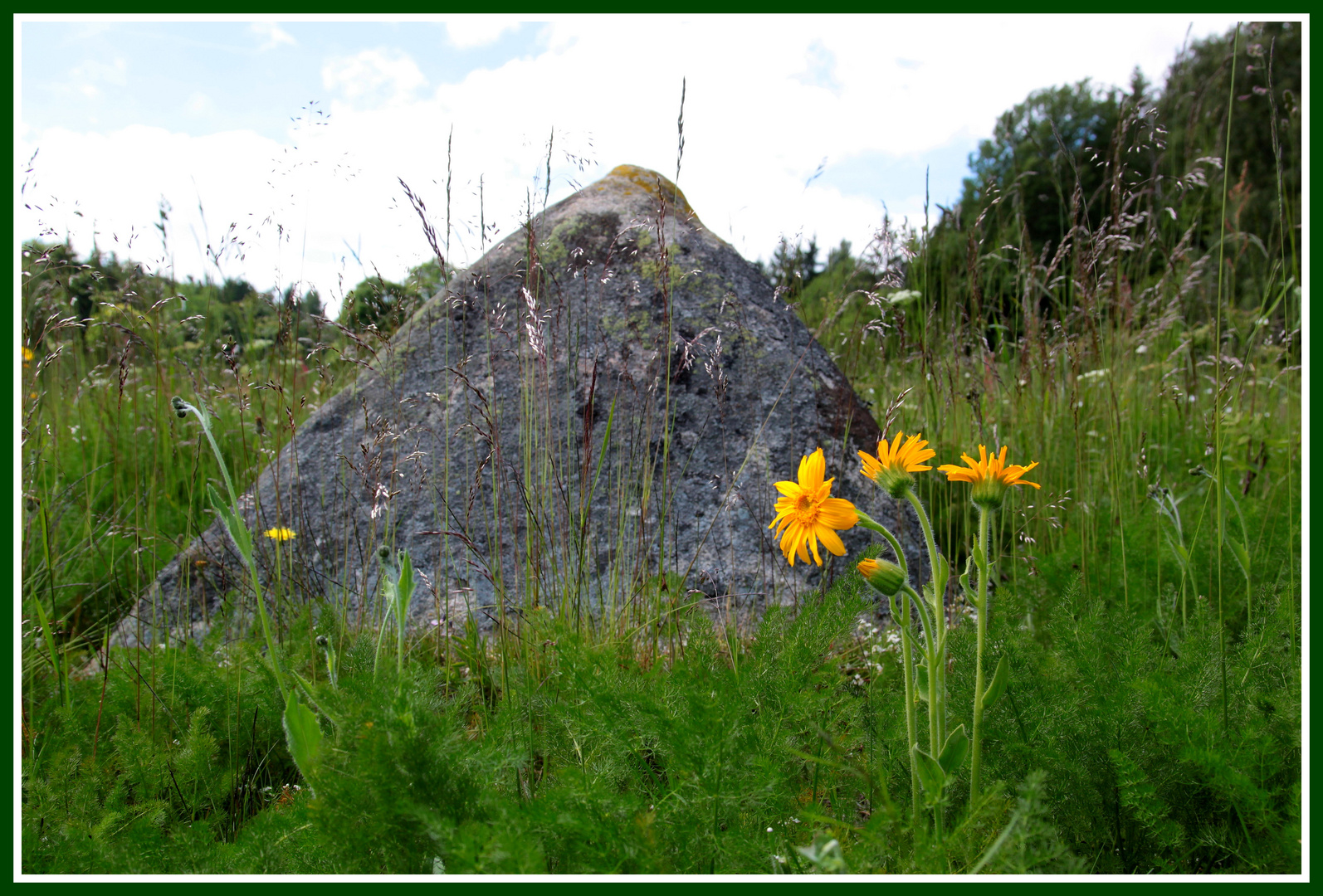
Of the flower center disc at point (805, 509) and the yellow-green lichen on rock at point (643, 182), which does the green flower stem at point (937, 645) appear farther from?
the yellow-green lichen on rock at point (643, 182)

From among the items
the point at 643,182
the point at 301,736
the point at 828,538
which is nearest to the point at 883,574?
the point at 828,538

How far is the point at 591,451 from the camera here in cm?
197

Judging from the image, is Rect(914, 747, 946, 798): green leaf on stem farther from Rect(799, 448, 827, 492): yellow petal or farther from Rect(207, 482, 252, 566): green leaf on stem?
Rect(207, 482, 252, 566): green leaf on stem

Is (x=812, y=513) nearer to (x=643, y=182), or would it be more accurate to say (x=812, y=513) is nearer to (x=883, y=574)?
(x=883, y=574)

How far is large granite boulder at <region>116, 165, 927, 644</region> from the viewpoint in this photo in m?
2.01

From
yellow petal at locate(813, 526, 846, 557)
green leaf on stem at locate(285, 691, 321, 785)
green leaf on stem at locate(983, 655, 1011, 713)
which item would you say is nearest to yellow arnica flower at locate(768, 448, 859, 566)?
yellow petal at locate(813, 526, 846, 557)

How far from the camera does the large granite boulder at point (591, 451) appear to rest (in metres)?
2.01

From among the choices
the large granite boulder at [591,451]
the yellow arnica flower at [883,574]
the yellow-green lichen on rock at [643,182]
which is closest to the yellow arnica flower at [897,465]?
the yellow arnica flower at [883,574]

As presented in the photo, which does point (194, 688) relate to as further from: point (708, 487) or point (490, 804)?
point (708, 487)

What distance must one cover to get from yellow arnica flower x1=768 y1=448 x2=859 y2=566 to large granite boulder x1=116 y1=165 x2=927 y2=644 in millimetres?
733

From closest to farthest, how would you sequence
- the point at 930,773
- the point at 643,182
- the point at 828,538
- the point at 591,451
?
1. the point at 930,773
2. the point at 828,538
3. the point at 591,451
4. the point at 643,182

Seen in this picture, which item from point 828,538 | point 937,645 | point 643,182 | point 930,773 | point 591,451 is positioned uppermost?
point 643,182

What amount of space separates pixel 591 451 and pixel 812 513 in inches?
37.9

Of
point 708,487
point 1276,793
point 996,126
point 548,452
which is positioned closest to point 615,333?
point 708,487
